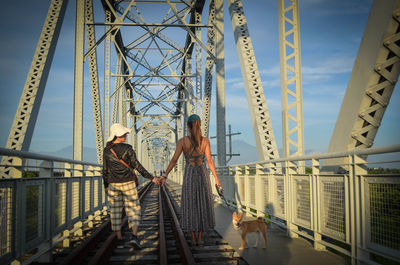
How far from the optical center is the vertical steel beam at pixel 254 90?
8.64 metres

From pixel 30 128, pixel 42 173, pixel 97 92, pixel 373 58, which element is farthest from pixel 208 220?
pixel 97 92

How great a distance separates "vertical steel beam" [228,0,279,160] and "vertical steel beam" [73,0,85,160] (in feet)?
17.5

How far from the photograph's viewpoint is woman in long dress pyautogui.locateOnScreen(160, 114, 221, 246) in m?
5.01

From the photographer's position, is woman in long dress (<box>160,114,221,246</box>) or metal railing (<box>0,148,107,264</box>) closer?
metal railing (<box>0,148,107,264</box>)

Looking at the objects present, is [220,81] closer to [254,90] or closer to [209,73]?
[209,73]

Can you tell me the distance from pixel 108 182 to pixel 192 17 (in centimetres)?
1938

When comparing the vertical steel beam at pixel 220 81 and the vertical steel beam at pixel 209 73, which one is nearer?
the vertical steel beam at pixel 220 81

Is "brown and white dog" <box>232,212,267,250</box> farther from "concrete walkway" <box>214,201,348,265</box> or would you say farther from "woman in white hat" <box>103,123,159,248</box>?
"woman in white hat" <box>103,123,159,248</box>

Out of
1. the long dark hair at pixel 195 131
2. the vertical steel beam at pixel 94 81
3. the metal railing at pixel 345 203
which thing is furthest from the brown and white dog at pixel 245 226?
the vertical steel beam at pixel 94 81

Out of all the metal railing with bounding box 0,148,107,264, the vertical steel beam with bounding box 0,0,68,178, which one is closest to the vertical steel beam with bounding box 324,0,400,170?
the metal railing with bounding box 0,148,107,264

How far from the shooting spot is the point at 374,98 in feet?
13.2

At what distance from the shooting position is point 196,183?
507cm

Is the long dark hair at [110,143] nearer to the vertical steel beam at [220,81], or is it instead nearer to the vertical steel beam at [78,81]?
the vertical steel beam at [78,81]

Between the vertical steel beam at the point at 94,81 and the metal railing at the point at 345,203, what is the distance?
898 centimetres
